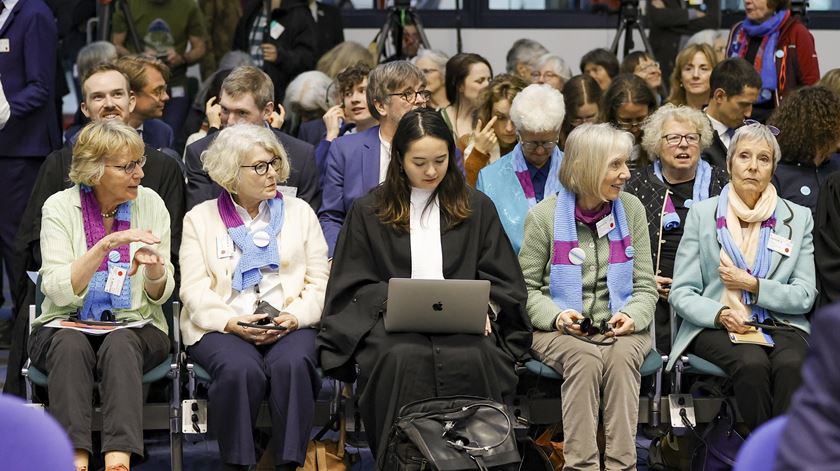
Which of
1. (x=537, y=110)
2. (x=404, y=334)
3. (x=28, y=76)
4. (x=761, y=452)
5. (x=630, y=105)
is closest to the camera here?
(x=761, y=452)

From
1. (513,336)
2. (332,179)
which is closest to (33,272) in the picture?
(332,179)

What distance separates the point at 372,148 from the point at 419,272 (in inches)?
37.2

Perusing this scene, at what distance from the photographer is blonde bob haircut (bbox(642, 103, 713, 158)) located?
5.33 m

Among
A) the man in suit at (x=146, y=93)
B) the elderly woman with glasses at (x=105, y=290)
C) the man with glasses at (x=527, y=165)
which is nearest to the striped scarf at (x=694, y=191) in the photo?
the man with glasses at (x=527, y=165)

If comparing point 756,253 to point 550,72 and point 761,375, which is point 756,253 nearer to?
point 761,375

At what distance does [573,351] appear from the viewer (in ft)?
15.0

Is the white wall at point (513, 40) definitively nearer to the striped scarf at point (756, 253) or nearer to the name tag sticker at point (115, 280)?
→ the striped scarf at point (756, 253)

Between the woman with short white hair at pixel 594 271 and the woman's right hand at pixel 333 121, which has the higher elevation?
the woman's right hand at pixel 333 121

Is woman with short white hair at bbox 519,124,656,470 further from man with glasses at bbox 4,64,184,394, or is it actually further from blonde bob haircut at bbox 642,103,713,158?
man with glasses at bbox 4,64,184,394

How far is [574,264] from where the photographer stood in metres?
4.73

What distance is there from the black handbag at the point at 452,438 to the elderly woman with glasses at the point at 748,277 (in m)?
0.89

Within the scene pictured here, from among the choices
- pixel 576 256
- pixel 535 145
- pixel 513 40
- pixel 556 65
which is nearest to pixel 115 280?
pixel 576 256

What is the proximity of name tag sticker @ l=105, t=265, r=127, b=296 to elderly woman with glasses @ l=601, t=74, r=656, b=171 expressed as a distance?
235cm

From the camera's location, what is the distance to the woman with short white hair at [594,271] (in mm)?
4578
